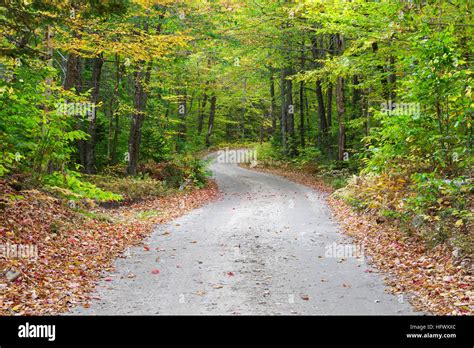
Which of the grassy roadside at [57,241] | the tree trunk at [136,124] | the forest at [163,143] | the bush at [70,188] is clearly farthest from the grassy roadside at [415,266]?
the tree trunk at [136,124]

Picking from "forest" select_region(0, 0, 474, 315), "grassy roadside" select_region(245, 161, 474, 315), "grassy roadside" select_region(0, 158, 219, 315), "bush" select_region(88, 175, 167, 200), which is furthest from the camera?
"bush" select_region(88, 175, 167, 200)

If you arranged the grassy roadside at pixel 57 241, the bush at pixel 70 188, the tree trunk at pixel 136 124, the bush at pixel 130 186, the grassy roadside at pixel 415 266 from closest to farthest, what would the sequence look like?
1. the grassy roadside at pixel 415 266
2. the grassy roadside at pixel 57 241
3. the bush at pixel 70 188
4. the bush at pixel 130 186
5. the tree trunk at pixel 136 124

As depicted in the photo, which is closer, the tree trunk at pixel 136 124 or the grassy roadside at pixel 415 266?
the grassy roadside at pixel 415 266

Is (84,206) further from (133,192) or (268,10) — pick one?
(268,10)

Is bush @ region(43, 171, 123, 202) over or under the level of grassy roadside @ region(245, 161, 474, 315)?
over

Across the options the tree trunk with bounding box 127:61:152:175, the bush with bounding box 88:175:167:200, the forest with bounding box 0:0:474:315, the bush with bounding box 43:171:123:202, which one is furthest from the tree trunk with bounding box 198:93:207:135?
the bush with bounding box 43:171:123:202

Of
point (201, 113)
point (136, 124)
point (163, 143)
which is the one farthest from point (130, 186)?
point (201, 113)

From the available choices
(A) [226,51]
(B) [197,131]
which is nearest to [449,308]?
(A) [226,51]

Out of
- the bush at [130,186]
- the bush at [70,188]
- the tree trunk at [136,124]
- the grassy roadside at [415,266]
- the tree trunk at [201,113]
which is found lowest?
Answer: the grassy roadside at [415,266]

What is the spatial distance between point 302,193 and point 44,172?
1210 centimetres

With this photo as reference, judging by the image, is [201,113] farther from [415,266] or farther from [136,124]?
[415,266]

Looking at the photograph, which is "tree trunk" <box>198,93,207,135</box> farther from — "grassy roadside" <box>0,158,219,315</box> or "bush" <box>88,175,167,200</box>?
"grassy roadside" <box>0,158,219,315</box>

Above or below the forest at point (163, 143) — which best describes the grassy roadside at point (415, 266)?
below

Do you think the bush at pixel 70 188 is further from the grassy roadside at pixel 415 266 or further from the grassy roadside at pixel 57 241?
the grassy roadside at pixel 415 266
